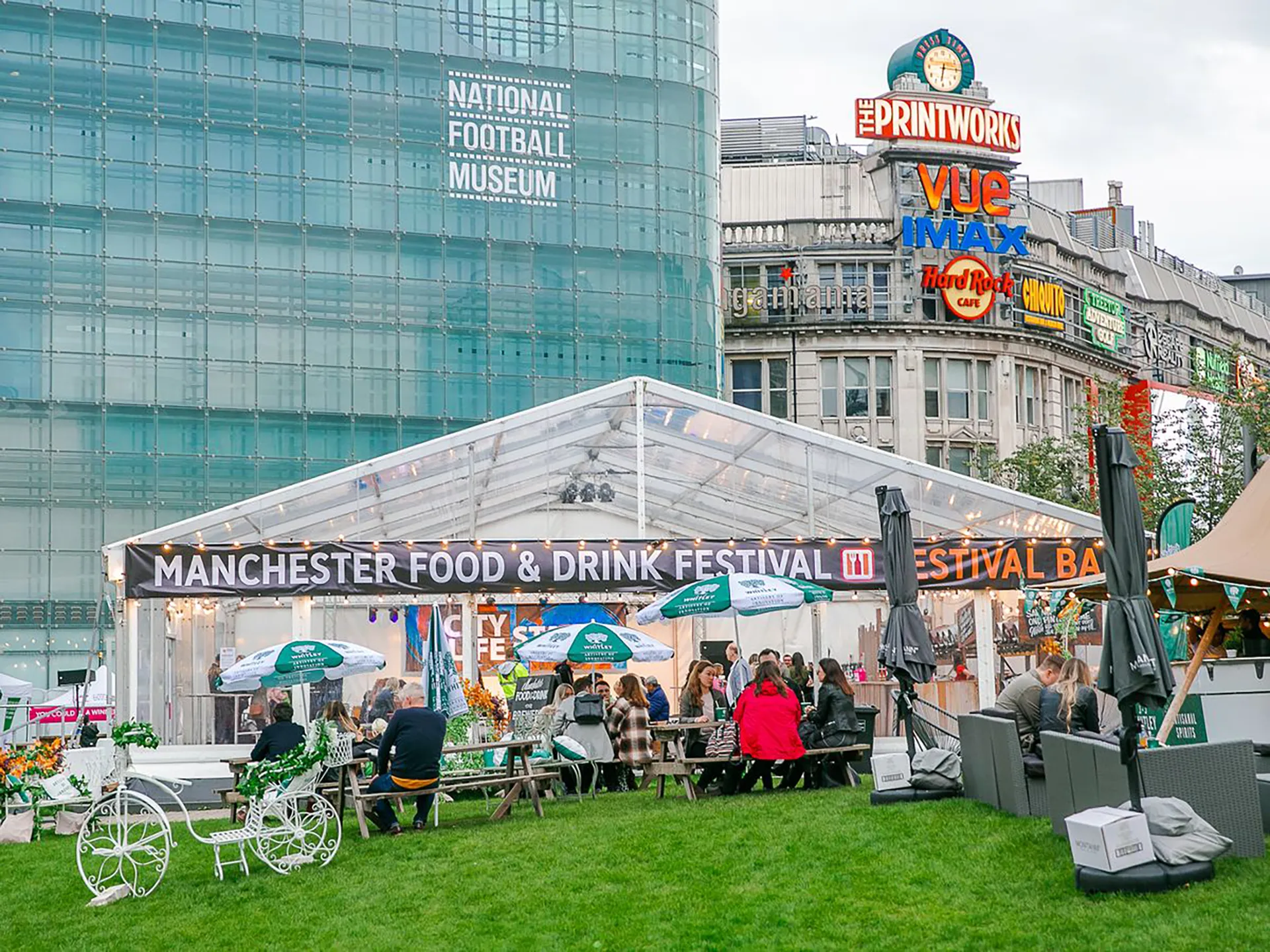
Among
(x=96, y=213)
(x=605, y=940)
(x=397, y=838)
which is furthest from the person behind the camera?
(x=96, y=213)

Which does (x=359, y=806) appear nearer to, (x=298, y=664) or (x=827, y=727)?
(x=298, y=664)

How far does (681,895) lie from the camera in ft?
33.0

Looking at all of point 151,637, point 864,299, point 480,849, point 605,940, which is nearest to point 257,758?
point 480,849

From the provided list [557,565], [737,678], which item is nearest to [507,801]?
[737,678]

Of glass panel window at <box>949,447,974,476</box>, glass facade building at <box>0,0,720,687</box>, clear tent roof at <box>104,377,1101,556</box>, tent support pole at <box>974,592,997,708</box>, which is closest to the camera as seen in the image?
clear tent roof at <box>104,377,1101,556</box>

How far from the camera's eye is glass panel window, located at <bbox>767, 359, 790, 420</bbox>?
50.1m

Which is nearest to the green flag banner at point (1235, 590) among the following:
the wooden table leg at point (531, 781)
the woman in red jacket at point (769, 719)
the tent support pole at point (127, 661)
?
the woman in red jacket at point (769, 719)

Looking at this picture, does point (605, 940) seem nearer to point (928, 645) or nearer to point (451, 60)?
point (928, 645)


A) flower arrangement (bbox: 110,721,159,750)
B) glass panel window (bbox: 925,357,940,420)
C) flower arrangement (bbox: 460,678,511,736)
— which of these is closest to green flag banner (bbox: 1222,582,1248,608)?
flower arrangement (bbox: 110,721,159,750)

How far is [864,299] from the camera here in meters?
50.0

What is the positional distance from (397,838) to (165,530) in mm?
8128

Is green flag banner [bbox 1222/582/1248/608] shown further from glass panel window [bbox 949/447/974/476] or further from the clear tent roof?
glass panel window [bbox 949/447/974/476]

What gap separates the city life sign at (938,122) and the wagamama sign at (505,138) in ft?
38.6

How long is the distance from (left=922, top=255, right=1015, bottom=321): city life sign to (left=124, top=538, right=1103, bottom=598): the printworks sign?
2881 centimetres
